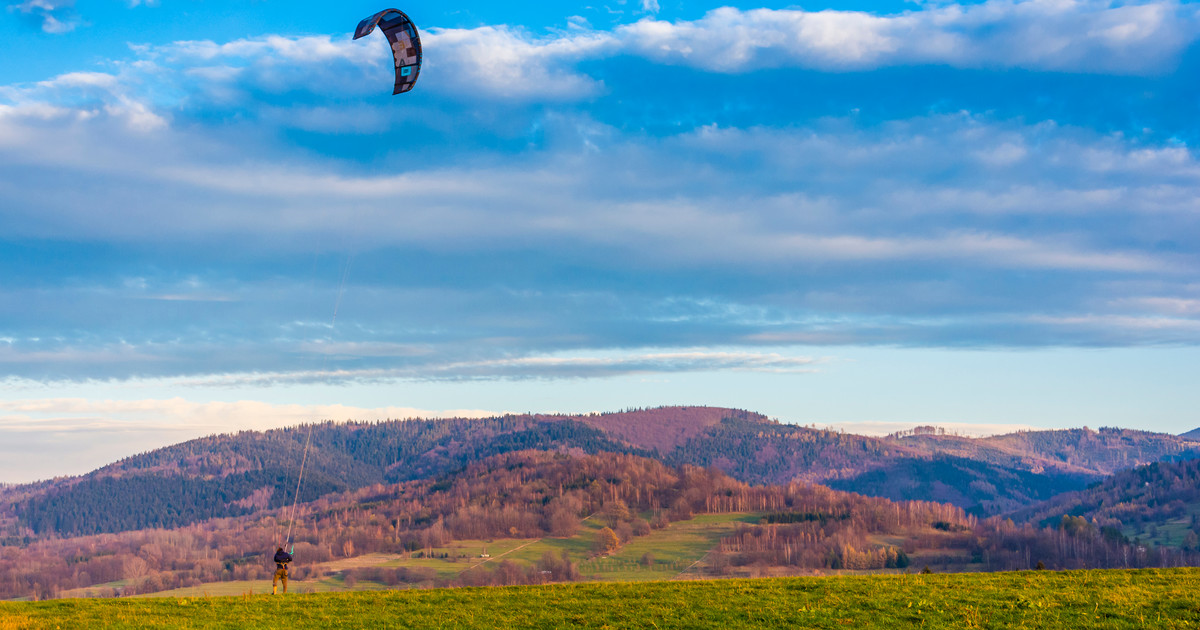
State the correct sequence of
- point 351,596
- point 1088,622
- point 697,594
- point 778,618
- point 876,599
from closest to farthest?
point 1088,622 → point 778,618 → point 876,599 → point 697,594 → point 351,596

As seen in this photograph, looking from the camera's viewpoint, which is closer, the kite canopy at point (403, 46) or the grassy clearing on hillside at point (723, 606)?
the grassy clearing on hillside at point (723, 606)

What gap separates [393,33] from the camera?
4916cm

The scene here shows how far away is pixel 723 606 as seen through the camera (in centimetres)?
3947

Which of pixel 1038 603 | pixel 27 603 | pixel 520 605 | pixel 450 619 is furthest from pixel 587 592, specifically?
pixel 27 603

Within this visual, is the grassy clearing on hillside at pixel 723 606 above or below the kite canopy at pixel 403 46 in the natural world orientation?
below

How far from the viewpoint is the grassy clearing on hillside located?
35625 mm

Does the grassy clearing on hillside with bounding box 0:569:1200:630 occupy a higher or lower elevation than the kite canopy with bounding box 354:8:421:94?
lower

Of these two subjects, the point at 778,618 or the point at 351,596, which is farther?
the point at 351,596

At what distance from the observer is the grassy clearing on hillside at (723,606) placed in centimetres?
3562

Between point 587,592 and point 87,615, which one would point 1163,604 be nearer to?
point 587,592

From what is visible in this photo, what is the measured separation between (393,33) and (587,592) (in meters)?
31.8

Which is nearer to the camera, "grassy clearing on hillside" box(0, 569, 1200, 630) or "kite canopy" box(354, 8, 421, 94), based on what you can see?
"grassy clearing on hillside" box(0, 569, 1200, 630)

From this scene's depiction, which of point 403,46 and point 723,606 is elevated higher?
point 403,46

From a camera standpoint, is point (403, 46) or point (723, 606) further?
point (403, 46)
